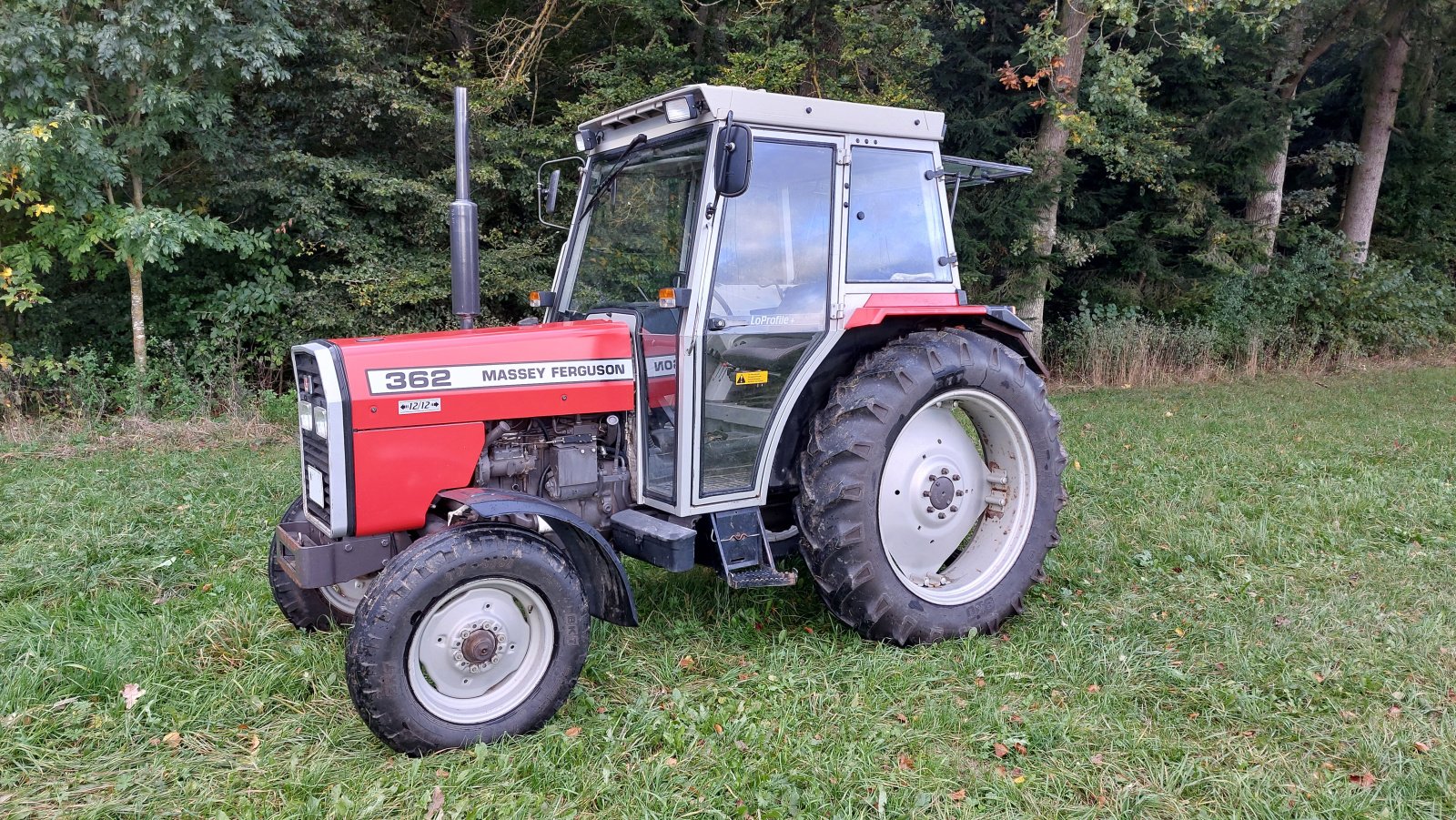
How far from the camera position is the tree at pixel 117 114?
712cm

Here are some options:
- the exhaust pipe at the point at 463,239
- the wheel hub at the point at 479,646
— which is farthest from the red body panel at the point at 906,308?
the wheel hub at the point at 479,646

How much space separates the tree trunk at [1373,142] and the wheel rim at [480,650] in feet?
50.2

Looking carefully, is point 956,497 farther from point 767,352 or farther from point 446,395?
point 446,395

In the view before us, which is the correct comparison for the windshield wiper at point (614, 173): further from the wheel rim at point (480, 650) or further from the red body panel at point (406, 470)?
the wheel rim at point (480, 650)

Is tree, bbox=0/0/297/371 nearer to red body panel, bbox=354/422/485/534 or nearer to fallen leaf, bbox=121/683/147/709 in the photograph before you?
fallen leaf, bbox=121/683/147/709

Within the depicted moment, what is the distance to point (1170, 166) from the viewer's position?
11828 mm

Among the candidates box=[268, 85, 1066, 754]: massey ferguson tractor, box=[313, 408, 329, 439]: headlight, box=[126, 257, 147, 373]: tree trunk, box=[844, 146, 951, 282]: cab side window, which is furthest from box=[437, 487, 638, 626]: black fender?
box=[126, 257, 147, 373]: tree trunk

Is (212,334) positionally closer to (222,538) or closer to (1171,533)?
(222,538)

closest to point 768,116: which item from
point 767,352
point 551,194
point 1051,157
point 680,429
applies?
point 767,352

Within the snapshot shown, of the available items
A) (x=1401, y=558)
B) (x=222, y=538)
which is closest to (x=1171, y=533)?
(x=1401, y=558)

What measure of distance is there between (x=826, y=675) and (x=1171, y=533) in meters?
2.64

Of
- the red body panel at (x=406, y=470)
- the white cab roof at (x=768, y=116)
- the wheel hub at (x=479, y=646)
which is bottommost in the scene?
the wheel hub at (x=479, y=646)

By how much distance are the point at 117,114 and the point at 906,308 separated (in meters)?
7.82

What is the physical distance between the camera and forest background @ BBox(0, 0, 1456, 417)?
25.7 ft
